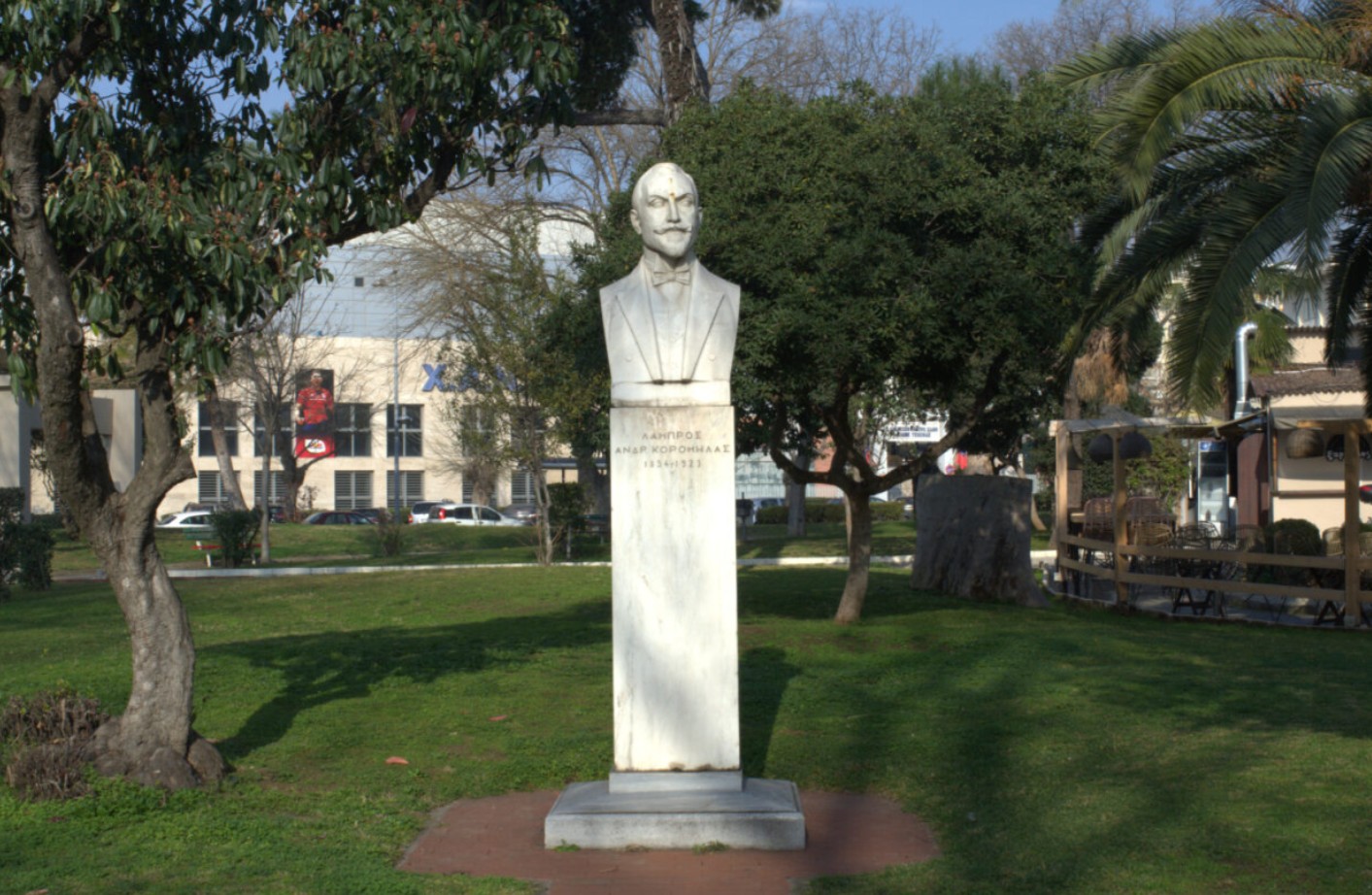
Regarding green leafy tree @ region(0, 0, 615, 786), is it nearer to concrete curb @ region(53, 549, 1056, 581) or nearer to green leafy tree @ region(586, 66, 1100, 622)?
green leafy tree @ region(586, 66, 1100, 622)

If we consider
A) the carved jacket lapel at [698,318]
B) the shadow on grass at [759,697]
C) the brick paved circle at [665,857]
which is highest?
the carved jacket lapel at [698,318]

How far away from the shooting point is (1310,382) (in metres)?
25.1

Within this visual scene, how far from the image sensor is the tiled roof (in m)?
24.5

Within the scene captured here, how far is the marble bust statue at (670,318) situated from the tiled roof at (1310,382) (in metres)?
19.5

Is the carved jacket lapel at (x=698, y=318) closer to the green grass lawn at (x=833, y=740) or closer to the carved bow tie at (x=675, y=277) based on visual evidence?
the carved bow tie at (x=675, y=277)

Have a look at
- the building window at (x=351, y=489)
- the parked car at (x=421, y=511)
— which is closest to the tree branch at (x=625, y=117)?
the parked car at (x=421, y=511)

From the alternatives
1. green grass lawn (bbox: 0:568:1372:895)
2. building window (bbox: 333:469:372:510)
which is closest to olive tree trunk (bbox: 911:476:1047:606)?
green grass lawn (bbox: 0:568:1372:895)

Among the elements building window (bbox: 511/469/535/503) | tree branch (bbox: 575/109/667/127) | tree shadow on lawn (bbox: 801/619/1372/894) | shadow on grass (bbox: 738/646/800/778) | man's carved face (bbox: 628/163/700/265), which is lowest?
tree shadow on lawn (bbox: 801/619/1372/894)

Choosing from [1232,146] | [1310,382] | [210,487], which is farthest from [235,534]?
[210,487]

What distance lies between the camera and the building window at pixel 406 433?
55031 mm

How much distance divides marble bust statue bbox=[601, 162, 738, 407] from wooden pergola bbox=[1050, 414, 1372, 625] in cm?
1045

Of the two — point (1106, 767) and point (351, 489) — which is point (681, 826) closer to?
point (1106, 767)

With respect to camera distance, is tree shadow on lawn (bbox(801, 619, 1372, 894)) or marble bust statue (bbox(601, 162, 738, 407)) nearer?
tree shadow on lawn (bbox(801, 619, 1372, 894))

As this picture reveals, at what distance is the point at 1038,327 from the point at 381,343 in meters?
42.7
